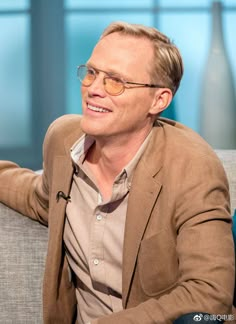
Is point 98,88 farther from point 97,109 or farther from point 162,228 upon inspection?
point 162,228

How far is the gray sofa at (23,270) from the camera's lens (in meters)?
2.10

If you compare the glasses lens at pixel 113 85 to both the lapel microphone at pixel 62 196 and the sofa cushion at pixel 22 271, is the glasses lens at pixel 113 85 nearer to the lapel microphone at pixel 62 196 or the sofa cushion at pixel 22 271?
the lapel microphone at pixel 62 196

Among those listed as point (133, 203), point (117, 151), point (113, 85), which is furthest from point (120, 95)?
point (133, 203)

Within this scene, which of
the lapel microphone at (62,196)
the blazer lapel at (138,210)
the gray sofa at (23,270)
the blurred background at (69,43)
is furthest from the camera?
the blurred background at (69,43)

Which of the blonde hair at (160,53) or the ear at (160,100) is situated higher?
the blonde hair at (160,53)

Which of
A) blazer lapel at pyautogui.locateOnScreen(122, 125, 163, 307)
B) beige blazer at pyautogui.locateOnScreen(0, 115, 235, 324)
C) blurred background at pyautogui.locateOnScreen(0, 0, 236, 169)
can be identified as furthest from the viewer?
blurred background at pyautogui.locateOnScreen(0, 0, 236, 169)

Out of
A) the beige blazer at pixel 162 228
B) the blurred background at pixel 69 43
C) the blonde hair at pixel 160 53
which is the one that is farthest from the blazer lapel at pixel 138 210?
the blurred background at pixel 69 43

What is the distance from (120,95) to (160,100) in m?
0.13

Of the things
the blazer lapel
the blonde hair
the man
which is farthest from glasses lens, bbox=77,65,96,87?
the blazer lapel

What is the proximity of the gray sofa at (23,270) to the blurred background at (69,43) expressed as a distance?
960 mm

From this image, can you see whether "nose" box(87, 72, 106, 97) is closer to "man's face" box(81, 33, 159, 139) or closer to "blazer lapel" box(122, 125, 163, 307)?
"man's face" box(81, 33, 159, 139)

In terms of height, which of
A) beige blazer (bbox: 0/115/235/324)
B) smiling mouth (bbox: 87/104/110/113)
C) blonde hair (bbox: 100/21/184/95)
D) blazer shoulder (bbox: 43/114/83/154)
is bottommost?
beige blazer (bbox: 0/115/235/324)

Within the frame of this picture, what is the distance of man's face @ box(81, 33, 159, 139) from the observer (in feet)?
5.99

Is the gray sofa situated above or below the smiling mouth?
below
